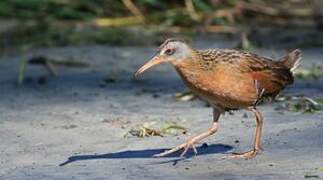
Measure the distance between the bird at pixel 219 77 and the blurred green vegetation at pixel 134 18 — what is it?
6013mm

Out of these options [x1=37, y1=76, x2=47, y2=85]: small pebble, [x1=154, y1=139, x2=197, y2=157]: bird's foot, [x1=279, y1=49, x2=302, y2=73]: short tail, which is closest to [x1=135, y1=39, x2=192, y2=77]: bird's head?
[x1=154, y1=139, x2=197, y2=157]: bird's foot

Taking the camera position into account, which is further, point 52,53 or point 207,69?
point 52,53

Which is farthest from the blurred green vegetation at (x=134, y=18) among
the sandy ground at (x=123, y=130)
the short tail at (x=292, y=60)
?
the short tail at (x=292, y=60)

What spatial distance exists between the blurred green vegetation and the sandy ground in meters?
1.67

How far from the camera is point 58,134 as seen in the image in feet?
27.5

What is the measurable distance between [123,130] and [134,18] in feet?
20.2

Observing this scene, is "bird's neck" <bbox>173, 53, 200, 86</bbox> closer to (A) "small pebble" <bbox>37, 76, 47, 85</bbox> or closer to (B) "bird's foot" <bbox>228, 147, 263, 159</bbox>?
(B) "bird's foot" <bbox>228, 147, 263, 159</bbox>

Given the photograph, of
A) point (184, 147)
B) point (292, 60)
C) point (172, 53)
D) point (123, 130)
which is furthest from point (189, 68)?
point (123, 130)

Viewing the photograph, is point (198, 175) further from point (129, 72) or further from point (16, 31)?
point (16, 31)

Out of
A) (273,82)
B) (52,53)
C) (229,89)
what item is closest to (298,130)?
(273,82)

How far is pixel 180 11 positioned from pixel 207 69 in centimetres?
722

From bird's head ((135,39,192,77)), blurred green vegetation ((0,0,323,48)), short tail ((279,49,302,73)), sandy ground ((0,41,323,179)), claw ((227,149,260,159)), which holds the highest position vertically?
bird's head ((135,39,192,77))

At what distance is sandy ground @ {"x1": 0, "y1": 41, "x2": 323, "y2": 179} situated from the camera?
22.7 ft

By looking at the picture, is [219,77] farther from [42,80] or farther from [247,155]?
[42,80]
